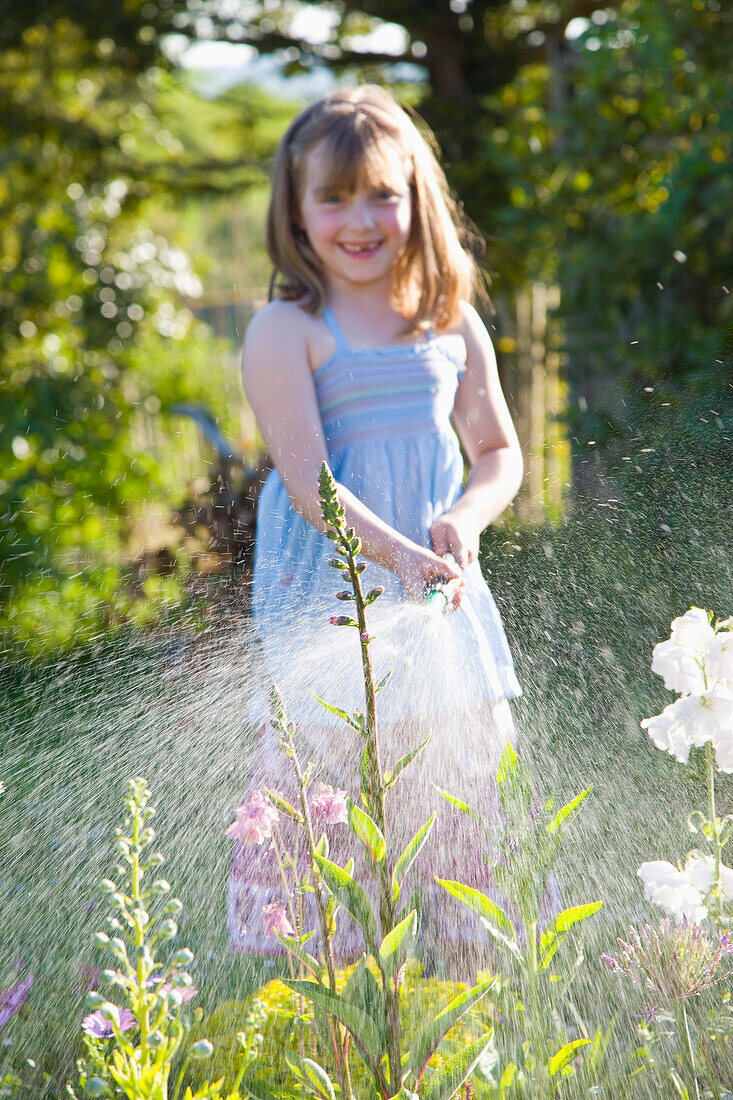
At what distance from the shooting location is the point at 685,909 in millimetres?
1282

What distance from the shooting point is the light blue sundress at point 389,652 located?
188 cm

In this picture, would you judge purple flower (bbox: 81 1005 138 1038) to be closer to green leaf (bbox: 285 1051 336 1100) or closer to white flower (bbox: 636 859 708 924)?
green leaf (bbox: 285 1051 336 1100)

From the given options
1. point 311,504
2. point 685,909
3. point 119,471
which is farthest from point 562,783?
point 119,471

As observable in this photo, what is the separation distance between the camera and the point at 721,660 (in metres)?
1.21

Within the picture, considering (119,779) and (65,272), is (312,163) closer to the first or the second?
(119,779)

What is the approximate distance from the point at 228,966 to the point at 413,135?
1808 mm

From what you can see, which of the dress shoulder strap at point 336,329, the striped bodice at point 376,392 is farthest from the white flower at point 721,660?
the dress shoulder strap at point 336,329

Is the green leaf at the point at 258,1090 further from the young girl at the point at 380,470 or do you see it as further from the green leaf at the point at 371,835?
the young girl at the point at 380,470

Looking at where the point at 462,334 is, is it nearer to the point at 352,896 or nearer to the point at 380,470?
the point at 380,470

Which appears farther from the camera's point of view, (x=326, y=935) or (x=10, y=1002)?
(x=10, y=1002)

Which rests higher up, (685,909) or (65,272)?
(65,272)

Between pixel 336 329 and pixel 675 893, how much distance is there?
4.49ft

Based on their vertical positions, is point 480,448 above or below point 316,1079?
above

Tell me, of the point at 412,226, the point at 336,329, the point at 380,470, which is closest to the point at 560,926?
the point at 380,470
